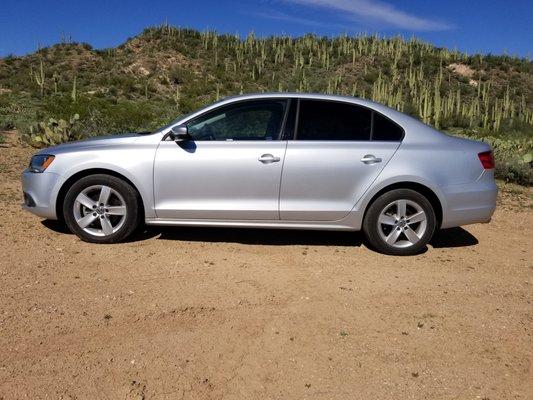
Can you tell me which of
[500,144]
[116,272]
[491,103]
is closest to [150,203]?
[116,272]

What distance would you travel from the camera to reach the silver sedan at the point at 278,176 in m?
5.54

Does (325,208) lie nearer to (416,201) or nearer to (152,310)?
(416,201)

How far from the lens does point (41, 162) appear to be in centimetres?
578

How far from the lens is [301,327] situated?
13.0 ft

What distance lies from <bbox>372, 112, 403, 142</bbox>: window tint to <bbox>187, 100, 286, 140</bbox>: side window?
972 mm

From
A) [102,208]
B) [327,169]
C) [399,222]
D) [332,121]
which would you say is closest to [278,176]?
[327,169]

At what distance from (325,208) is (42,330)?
2900mm

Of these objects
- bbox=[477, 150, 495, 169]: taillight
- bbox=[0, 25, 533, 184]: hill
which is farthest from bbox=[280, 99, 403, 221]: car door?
bbox=[0, 25, 533, 184]: hill

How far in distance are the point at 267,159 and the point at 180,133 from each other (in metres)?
0.89

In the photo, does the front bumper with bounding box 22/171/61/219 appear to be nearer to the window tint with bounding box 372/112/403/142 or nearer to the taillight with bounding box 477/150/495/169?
the window tint with bounding box 372/112/403/142

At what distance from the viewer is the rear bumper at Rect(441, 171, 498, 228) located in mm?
5637

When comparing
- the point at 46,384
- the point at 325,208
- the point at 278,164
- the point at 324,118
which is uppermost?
the point at 324,118

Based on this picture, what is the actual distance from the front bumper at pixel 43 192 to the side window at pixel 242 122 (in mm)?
1487

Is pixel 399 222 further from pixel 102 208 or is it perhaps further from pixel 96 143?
pixel 96 143
